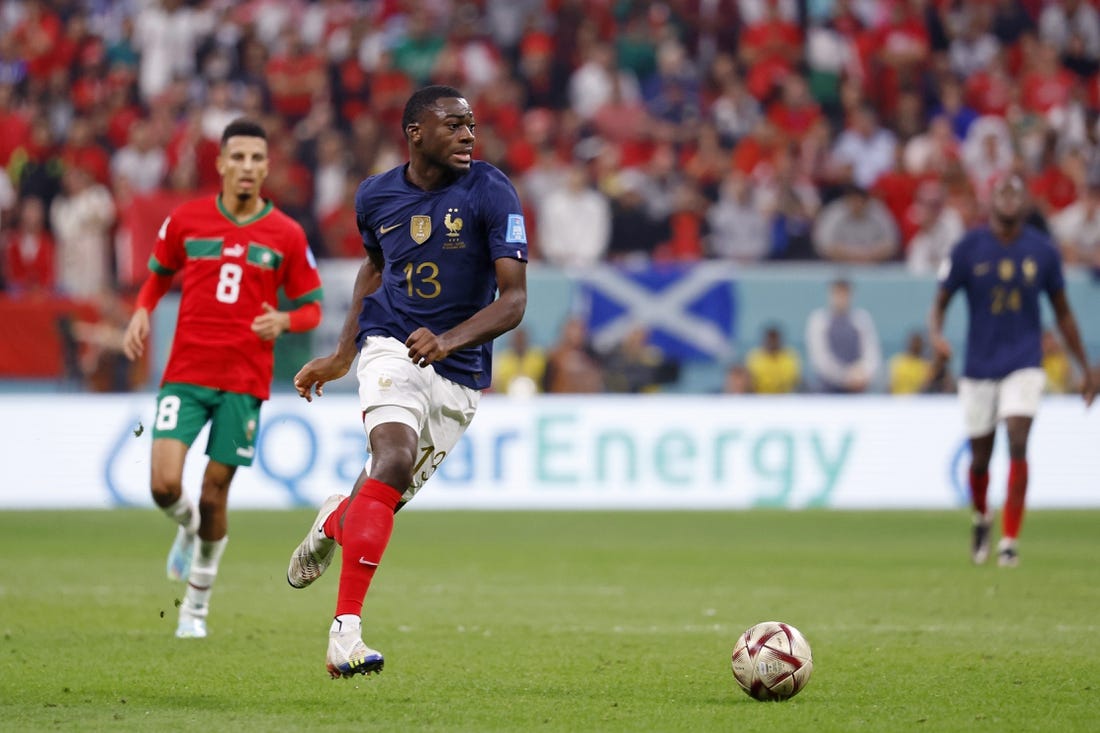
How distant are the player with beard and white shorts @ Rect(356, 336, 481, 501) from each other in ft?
6.26

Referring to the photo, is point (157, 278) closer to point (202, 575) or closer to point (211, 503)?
point (211, 503)

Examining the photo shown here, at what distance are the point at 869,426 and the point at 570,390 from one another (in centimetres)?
327

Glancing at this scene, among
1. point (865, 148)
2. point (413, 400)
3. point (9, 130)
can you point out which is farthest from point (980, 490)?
point (9, 130)

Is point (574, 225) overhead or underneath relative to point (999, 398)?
overhead

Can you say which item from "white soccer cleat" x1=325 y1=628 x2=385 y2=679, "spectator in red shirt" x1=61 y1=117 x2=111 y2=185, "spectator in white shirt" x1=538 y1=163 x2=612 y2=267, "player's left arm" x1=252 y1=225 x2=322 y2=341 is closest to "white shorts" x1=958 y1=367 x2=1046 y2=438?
"player's left arm" x1=252 y1=225 x2=322 y2=341

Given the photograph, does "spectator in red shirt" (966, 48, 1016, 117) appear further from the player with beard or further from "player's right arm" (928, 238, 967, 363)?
the player with beard

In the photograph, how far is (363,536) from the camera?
6828 mm

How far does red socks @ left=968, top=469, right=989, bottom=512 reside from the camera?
13.1 meters

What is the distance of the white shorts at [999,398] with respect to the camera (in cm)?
1273

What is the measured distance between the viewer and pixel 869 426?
59.8 ft

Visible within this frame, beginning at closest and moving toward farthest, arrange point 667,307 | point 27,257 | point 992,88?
point 667,307 → point 27,257 → point 992,88

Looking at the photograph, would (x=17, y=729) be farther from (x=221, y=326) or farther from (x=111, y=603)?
(x=111, y=603)

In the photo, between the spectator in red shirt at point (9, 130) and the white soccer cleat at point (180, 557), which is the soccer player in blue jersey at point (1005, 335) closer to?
the white soccer cleat at point (180, 557)

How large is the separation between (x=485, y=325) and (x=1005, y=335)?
689cm
